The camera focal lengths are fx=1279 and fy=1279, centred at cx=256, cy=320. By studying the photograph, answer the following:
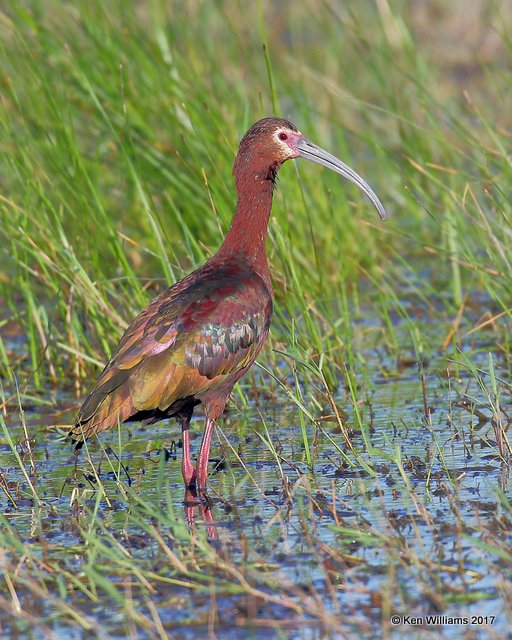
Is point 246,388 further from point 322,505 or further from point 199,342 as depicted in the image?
point 322,505

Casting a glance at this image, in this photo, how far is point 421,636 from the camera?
3.80 metres

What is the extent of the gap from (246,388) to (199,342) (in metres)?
1.67

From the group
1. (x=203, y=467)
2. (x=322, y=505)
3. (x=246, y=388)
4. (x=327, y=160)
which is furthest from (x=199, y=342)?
(x=246, y=388)

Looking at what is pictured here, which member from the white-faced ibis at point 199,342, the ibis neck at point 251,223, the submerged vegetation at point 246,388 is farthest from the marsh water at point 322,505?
the ibis neck at point 251,223

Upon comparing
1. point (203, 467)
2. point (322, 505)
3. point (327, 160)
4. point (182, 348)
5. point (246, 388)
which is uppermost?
point (327, 160)

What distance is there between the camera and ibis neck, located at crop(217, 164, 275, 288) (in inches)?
246

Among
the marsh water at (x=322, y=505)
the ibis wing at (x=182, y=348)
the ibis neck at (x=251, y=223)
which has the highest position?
the ibis neck at (x=251, y=223)

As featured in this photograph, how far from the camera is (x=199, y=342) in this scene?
579 cm

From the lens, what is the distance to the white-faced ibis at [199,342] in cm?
561

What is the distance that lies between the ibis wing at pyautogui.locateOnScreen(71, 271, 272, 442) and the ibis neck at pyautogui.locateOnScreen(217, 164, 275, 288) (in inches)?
6.2

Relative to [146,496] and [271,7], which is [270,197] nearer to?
[146,496]

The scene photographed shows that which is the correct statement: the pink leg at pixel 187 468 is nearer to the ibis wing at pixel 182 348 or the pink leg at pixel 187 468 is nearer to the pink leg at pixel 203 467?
the pink leg at pixel 203 467

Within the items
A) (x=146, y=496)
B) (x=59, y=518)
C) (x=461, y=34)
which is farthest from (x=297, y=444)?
(x=461, y=34)

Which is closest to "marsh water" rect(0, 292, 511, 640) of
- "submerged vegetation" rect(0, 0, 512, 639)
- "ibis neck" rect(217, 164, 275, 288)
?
"submerged vegetation" rect(0, 0, 512, 639)
